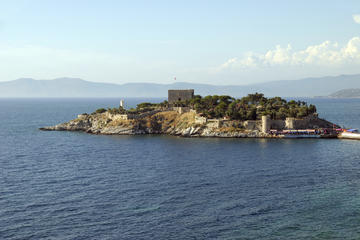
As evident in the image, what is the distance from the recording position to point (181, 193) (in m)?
54.9

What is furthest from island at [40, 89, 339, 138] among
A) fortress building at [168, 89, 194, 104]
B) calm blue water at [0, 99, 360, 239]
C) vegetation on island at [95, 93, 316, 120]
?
calm blue water at [0, 99, 360, 239]

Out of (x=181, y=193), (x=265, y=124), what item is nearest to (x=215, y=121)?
(x=265, y=124)

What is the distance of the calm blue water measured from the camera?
42250 millimetres

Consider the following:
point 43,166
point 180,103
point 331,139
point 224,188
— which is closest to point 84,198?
point 224,188

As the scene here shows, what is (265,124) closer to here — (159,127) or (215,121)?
(215,121)

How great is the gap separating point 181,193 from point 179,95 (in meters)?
104

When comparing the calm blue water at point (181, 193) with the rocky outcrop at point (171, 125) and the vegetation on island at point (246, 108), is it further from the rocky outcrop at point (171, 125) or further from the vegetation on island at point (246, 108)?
the vegetation on island at point (246, 108)

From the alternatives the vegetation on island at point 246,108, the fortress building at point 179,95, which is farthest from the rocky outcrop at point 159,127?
the fortress building at point 179,95

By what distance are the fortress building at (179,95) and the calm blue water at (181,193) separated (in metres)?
62.1

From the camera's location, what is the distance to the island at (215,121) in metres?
117

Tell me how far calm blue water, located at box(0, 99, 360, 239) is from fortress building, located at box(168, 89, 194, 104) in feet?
204

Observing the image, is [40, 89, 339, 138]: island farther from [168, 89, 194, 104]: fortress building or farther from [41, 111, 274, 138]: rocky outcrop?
[168, 89, 194, 104]: fortress building

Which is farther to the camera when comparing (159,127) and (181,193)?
(159,127)

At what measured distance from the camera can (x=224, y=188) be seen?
57250 millimetres
